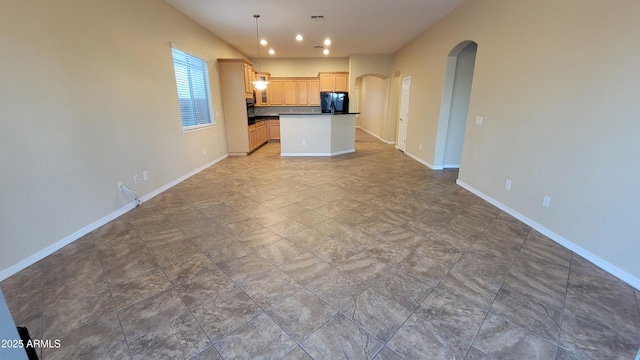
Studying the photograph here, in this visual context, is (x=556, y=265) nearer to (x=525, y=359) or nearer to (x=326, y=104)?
(x=525, y=359)

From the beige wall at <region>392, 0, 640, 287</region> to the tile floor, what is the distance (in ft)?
1.05

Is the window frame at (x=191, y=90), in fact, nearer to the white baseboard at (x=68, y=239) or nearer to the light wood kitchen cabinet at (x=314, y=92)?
the white baseboard at (x=68, y=239)

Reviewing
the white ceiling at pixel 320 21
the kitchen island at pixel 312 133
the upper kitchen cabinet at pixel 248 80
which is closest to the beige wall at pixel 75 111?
the white ceiling at pixel 320 21

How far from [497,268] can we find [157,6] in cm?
546

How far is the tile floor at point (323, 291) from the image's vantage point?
152cm

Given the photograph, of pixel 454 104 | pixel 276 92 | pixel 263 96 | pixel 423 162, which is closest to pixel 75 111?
pixel 454 104

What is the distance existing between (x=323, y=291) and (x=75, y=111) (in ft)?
9.95

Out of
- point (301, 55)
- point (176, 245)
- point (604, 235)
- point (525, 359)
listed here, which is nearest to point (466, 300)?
point (525, 359)

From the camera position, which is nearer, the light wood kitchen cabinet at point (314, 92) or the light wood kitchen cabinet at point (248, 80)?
the light wood kitchen cabinet at point (248, 80)

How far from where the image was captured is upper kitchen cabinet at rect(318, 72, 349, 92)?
350 inches

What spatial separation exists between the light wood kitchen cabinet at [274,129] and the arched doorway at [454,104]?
5614 millimetres

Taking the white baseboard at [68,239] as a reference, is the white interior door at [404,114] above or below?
above

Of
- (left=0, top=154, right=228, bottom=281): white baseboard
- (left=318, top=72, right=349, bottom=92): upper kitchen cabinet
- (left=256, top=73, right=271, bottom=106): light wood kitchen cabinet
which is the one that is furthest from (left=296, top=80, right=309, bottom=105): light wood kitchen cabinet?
(left=0, top=154, right=228, bottom=281): white baseboard

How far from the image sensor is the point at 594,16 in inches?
88.0
